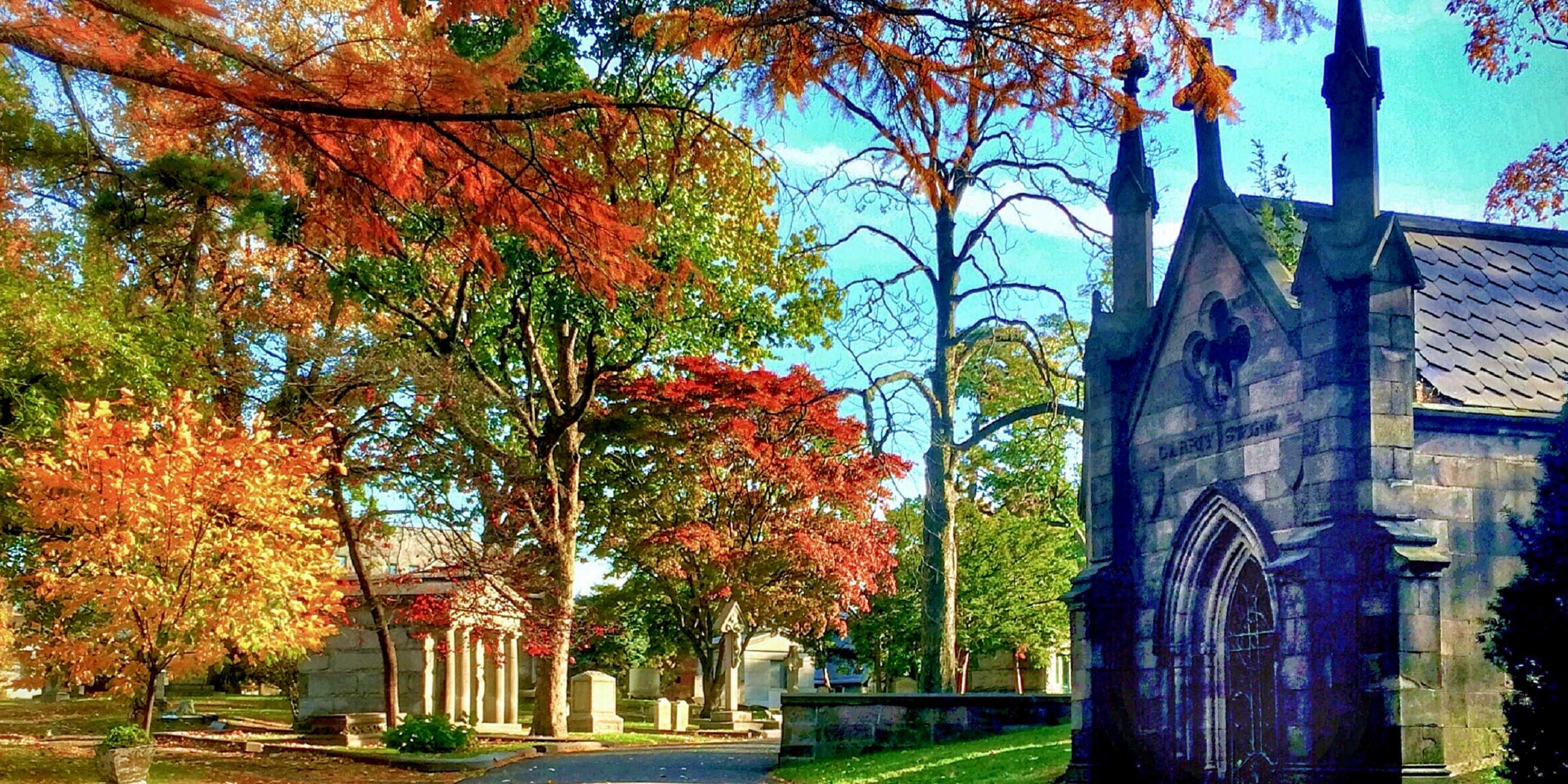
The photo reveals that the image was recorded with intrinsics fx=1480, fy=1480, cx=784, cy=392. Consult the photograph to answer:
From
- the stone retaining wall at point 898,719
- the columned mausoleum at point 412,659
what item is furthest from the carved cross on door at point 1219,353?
the columned mausoleum at point 412,659

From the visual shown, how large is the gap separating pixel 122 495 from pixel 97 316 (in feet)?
8.54

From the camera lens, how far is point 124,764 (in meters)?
18.1

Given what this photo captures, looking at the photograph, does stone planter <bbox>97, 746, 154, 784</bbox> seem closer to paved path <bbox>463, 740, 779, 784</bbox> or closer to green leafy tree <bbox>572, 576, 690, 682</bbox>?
paved path <bbox>463, 740, 779, 784</bbox>

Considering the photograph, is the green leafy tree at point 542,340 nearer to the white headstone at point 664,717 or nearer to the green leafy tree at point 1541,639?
the white headstone at point 664,717

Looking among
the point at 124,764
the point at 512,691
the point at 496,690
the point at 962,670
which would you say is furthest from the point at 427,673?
the point at 962,670

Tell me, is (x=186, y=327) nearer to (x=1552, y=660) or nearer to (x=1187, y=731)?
(x=1187, y=731)

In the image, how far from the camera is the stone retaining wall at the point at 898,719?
74.6 feet

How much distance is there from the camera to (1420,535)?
12789 mm

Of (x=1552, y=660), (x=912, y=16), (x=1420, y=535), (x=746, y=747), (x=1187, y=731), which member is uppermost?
(x=912, y=16)

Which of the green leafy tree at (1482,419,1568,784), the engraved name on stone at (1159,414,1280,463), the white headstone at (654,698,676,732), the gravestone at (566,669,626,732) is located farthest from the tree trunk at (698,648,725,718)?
the green leafy tree at (1482,419,1568,784)

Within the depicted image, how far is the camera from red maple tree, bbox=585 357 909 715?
33375 millimetres

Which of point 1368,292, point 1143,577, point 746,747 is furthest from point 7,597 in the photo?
point 1368,292

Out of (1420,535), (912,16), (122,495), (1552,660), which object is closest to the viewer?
(912,16)

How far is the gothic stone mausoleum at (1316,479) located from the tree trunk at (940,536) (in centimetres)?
834
